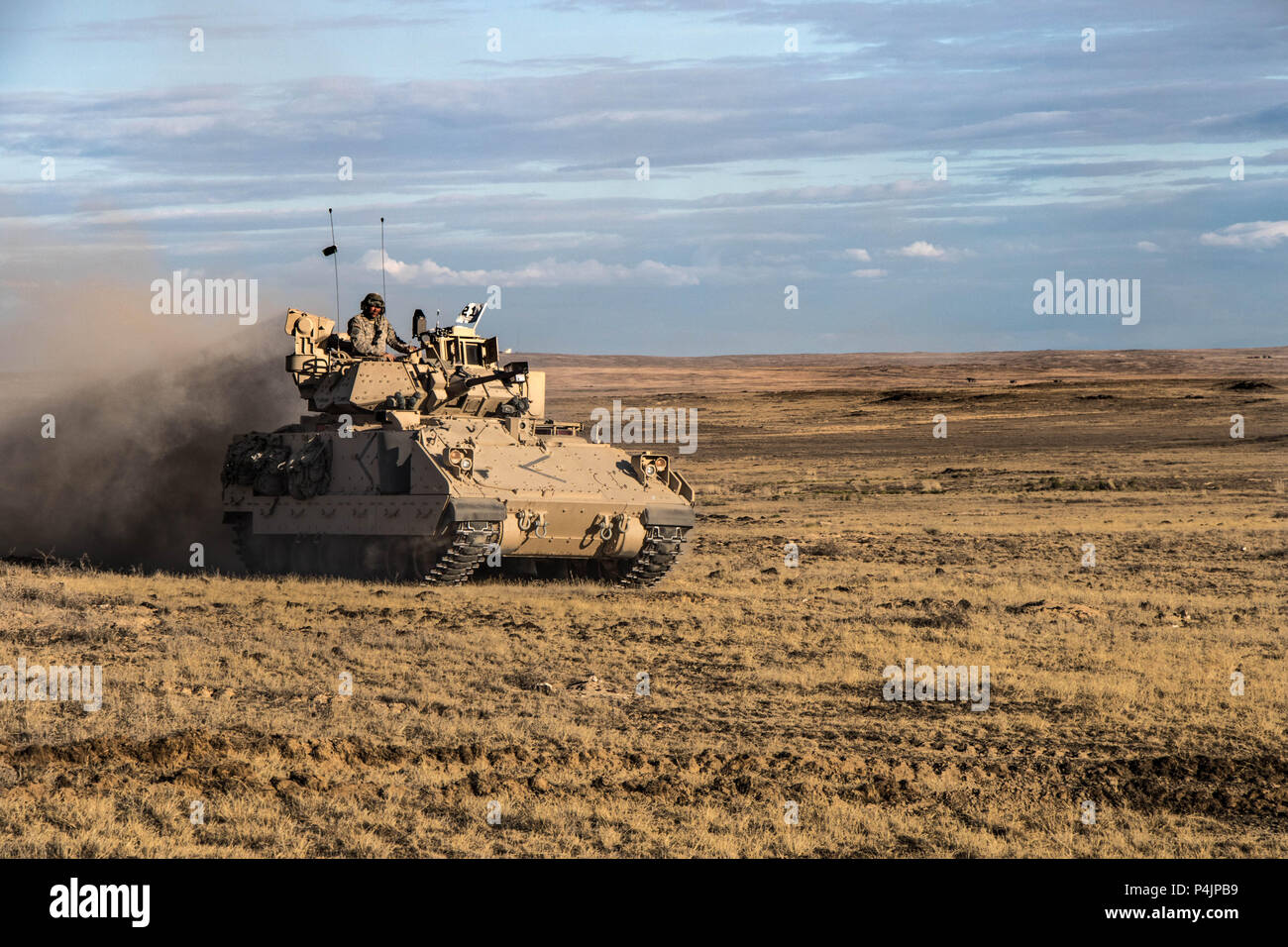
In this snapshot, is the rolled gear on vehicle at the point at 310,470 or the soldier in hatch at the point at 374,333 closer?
the rolled gear on vehicle at the point at 310,470

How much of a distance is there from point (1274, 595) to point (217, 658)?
42.2 ft

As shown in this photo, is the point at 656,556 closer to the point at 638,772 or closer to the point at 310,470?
the point at 310,470

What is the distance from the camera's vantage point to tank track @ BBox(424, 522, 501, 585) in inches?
736

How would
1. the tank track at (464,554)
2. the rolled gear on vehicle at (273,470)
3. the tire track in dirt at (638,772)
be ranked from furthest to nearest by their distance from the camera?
the rolled gear on vehicle at (273,470)
the tank track at (464,554)
the tire track in dirt at (638,772)

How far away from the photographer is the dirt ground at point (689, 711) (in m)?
9.05

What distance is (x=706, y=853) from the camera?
8.48 meters

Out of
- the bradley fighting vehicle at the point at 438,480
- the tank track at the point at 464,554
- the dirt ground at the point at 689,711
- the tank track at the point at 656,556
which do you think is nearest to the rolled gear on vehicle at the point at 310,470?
the bradley fighting vehicle at the point at 438,480

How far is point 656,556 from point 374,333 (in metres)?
5.48

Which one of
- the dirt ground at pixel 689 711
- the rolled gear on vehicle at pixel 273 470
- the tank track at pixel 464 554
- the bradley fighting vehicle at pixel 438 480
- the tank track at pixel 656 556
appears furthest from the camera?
the rolled gear on vehicle at pixel 273 470

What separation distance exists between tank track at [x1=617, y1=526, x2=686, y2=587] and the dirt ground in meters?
0.38

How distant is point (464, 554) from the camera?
19.1 meters

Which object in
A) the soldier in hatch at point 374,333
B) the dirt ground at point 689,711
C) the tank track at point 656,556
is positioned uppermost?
the soldier in hatch at point 374,333

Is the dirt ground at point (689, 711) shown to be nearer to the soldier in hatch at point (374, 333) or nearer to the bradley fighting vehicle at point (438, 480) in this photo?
the bradley fighting vehicle at point (438, 480)

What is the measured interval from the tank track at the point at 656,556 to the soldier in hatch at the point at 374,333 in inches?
185
